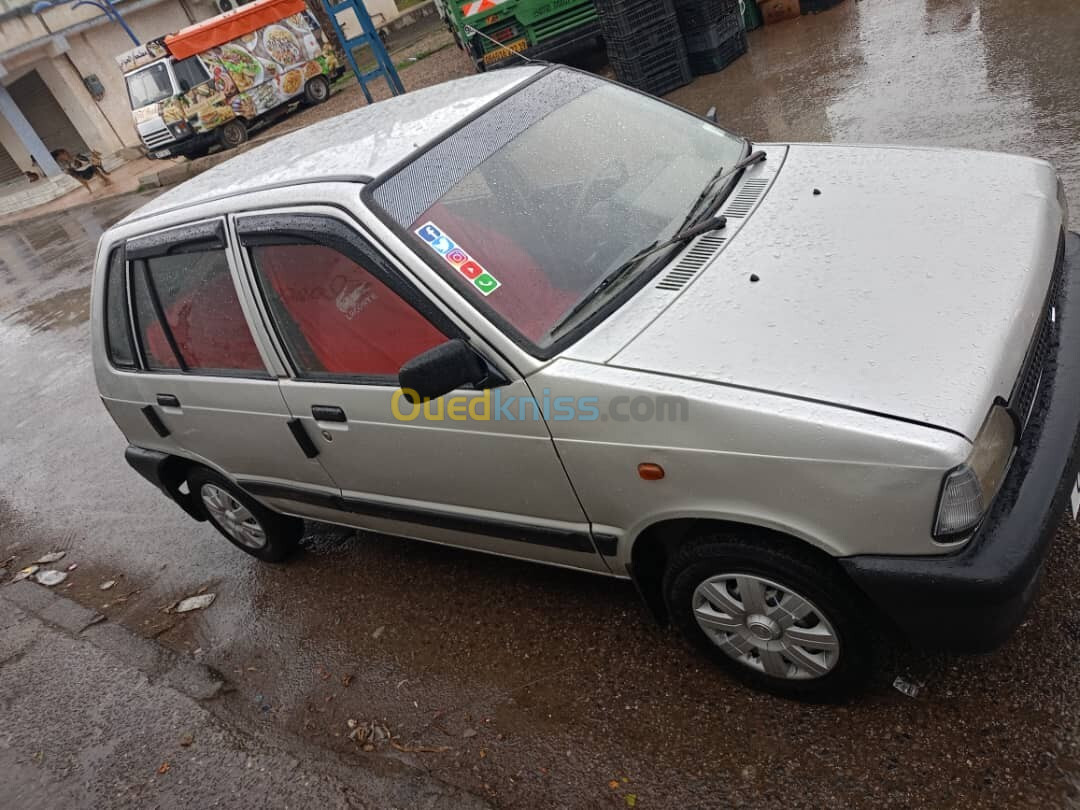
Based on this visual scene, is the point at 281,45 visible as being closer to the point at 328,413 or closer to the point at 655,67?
the point at 655,67

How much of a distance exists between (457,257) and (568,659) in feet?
5.20

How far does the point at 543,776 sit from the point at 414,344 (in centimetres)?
150

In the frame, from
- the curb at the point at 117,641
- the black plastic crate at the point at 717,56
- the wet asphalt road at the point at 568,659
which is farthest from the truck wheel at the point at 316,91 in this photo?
the curb at the point at 117,641

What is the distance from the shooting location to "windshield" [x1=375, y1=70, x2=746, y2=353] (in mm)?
2568

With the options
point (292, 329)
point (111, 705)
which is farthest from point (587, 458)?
point (111, 705)

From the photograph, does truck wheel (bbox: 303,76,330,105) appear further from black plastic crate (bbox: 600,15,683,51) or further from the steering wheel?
the steering wheel

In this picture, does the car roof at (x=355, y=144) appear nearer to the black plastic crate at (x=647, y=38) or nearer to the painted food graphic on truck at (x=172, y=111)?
the black plastic crate at (x=647, y=38)

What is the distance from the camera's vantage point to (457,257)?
102 inches

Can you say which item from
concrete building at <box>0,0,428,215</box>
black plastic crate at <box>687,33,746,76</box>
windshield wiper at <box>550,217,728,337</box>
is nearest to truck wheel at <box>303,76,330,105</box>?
concrete building at <box>0,0,428,215</box>

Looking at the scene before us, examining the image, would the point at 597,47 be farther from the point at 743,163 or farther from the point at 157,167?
the point at 157,167

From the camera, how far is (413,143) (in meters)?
2.92

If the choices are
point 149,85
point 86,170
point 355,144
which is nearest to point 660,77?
point 355,144

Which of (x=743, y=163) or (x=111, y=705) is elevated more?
(x=743, y=163)

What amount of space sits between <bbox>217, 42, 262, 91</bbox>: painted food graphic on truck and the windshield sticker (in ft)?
60.4
